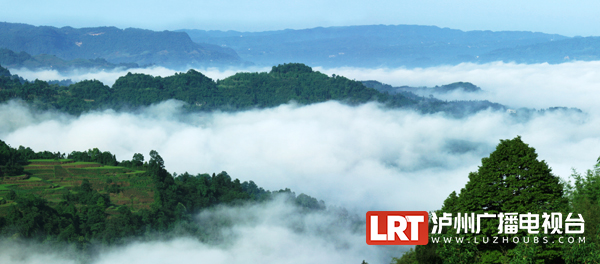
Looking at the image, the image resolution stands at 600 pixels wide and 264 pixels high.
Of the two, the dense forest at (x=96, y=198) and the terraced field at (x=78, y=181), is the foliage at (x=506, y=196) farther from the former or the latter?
the terraced field at (x=78, y=181)

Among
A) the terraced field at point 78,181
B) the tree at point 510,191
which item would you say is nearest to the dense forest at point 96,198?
the terraced field at point 78,181

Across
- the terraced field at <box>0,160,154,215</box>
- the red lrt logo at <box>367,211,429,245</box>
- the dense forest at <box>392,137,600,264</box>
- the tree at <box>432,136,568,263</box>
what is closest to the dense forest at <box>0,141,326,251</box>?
the terraced field at <box>0,160,154,215</box>

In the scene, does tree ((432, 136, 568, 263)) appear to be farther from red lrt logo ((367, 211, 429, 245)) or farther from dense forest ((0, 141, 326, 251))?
dense forest ((0, 141, 326, 251))

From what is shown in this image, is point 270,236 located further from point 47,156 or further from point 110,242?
point 47,156

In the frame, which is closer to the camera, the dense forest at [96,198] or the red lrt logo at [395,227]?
the red lrt logo at [395,227]

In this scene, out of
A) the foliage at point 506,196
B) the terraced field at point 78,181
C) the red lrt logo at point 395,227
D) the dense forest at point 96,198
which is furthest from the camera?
the terraced field at point 78,181

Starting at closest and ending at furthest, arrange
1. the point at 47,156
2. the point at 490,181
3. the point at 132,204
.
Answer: the point at 490,181, the point at 132,204, the point at 47,156

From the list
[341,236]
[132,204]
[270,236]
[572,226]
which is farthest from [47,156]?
[572,226]

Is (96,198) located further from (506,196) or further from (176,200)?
(506,196)

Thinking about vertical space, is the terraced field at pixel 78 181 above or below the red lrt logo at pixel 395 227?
above
